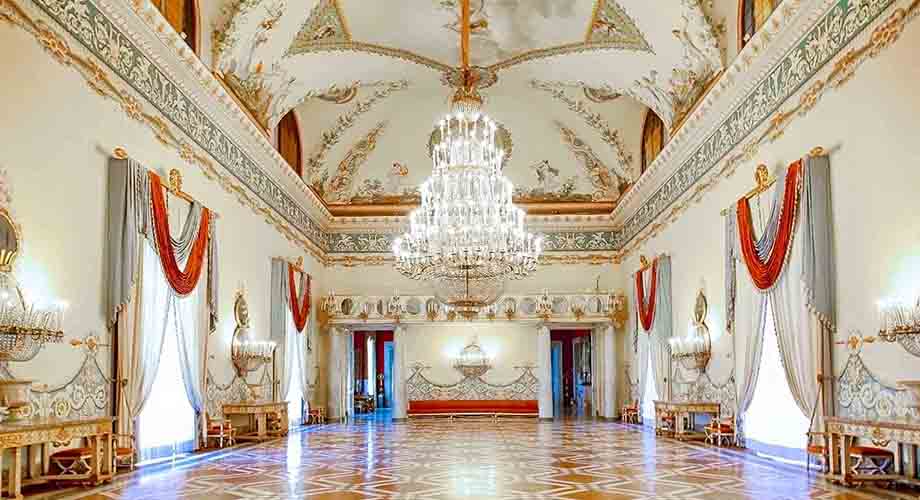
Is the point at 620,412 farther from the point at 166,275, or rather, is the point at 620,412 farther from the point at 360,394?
the point at 166,275

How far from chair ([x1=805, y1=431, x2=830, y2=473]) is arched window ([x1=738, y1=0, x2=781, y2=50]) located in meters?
4.94

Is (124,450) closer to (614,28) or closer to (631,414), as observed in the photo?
(614,28)

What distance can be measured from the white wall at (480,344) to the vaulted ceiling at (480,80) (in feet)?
10.5

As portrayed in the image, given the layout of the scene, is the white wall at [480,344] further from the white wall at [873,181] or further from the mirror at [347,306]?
the white wall at [873,181]

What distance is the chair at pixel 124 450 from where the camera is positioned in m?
8.79

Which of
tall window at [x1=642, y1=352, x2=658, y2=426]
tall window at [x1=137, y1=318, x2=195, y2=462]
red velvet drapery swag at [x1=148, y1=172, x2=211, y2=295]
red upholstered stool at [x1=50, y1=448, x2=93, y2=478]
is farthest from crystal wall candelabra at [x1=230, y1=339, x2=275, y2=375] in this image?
tall window at [x1=642, y1=352, x2=658, y2=426]

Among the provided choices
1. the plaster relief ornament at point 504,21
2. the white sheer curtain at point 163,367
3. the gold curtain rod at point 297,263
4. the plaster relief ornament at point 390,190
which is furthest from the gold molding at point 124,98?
the plaster relief ornament at point 390,190

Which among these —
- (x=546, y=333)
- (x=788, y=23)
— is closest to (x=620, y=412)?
(x=546, y=333)

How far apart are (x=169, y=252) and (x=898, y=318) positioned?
25.5 ft

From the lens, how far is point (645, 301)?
17.5m

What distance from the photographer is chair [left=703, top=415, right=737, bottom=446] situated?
39.7 feet

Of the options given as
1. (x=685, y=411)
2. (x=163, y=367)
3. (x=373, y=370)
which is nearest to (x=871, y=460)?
(x=685, y=411)

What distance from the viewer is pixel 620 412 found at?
20.3 meters

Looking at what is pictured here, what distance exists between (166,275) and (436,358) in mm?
11858
